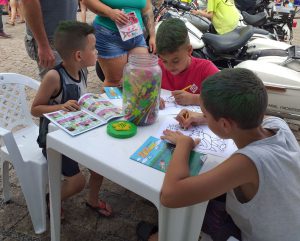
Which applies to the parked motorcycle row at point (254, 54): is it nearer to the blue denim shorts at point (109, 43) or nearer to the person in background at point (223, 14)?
the person in background at point (223, 14)

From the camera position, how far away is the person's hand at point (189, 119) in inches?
55.7

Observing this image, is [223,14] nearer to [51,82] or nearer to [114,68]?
[114,68]

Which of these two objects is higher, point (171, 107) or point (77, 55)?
point (77, 55)

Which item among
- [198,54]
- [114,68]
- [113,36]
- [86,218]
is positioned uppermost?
[113,36]

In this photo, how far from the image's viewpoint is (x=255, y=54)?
3.59 metres

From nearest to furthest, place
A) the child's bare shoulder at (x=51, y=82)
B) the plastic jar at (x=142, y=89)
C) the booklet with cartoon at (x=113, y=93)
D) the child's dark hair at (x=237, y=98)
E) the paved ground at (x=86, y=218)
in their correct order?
the child's dark hair at (x=237, y=98), the plastic jar at (x=142, y=89), the child's bare shoulder at (x=51, y=82), the booklet with cartoon at (x=113, y=93), the paved ground at (x=86, y=218)

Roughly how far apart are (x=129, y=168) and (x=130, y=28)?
56.0 inches

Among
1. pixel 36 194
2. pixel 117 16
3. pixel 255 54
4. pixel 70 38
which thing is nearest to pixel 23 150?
pixel 36 194

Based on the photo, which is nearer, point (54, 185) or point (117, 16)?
point (54, 185)

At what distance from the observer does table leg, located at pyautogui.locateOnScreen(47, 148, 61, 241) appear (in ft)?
4.65

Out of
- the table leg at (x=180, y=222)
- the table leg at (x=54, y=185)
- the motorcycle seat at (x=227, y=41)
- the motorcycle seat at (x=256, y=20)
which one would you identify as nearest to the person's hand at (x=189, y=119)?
the table leg at (x=180, y=222)

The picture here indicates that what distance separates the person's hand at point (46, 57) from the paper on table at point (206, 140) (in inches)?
36.4

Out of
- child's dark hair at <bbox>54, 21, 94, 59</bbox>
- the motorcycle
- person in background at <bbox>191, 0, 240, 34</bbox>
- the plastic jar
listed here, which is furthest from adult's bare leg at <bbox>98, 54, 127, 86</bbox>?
the motorcycle

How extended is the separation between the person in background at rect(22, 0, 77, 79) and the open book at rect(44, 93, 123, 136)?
56cm
